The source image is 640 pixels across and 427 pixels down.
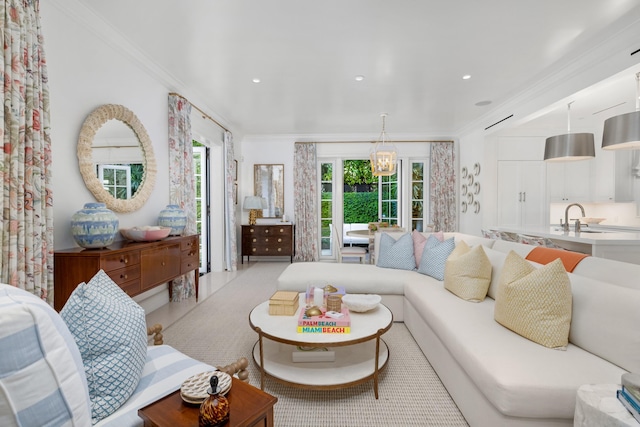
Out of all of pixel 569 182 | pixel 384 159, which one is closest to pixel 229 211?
pixel 384 159

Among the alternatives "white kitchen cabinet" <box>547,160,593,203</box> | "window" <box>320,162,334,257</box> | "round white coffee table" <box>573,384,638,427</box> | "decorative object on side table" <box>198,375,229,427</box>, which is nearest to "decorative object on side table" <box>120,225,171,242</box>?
"decorative object on side table" <box>198,375,229,427</box>

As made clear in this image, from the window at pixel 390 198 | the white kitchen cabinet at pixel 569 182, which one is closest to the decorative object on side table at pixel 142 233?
the window at pixel 390 198

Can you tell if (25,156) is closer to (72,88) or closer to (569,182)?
A: (72,88)

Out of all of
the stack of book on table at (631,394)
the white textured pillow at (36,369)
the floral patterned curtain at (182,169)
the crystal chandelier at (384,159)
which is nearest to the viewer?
the white textured pillow at (36,369)

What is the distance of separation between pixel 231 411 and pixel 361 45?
3.12m

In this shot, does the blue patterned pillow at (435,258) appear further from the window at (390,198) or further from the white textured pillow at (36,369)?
the window at (390,198)

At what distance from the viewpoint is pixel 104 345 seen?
110cm

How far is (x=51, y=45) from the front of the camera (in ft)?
7.32

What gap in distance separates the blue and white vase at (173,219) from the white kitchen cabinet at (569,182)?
6.19m

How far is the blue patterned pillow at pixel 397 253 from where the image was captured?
3.44m

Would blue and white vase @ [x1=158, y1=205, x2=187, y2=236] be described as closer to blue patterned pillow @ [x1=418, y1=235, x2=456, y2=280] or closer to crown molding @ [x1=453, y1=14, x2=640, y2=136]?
blue patterned pillow @ [x1=418, y1=235, x2=456, y2=280]

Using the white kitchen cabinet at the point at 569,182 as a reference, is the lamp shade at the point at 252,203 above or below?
below

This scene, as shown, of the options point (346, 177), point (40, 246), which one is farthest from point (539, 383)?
point (346, 177)

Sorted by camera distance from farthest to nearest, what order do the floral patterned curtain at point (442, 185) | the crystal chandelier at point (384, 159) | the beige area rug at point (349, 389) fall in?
the floral patterned curtain at point (442, 185) < the crystal chandelier at point (384, 159) < the beige area rug at point (349, 389)
